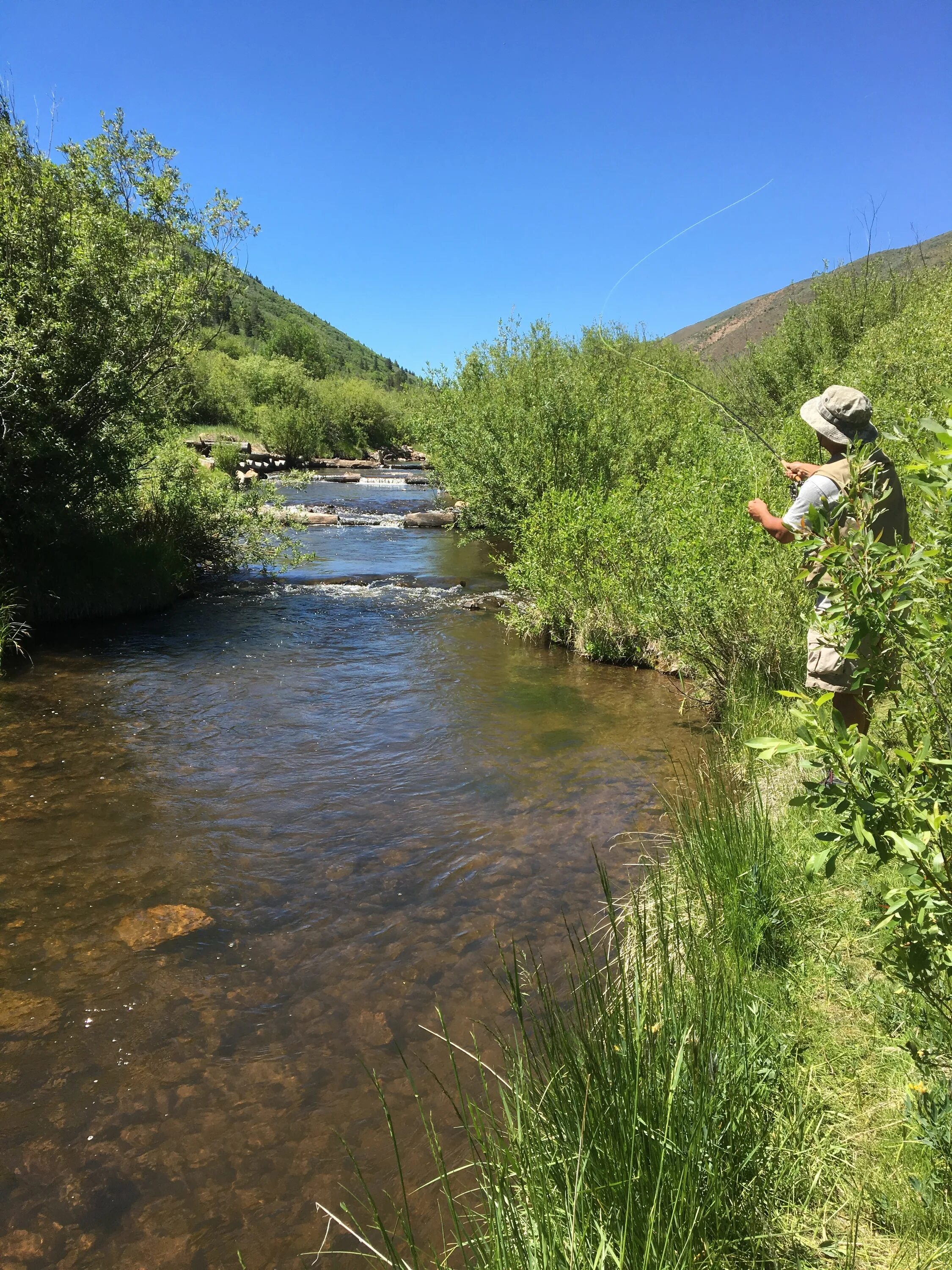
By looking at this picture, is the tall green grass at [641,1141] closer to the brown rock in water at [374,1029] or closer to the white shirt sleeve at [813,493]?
the brown rock in water at [374,1029]

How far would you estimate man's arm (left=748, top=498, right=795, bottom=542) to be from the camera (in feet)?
15.3

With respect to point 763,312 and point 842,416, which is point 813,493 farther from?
point 763,312

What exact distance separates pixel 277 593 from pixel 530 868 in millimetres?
12683

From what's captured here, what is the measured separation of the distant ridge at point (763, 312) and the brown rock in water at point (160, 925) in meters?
13.4

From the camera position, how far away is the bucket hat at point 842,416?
4426mm

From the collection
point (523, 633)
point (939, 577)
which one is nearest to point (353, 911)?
point (939, 577)

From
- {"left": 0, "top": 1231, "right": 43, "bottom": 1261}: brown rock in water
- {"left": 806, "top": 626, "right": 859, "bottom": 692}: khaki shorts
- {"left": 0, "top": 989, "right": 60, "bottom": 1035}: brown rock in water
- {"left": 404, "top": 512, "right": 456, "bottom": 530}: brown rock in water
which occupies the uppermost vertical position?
{"left": 404, "top": 512, "right": 456, "bottom": 530}: brown rock in water

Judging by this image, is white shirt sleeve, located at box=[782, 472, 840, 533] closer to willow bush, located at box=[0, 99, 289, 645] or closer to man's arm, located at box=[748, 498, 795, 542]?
man's arm, located at box=[748, 498, 795, 542]

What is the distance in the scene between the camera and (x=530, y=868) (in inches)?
235

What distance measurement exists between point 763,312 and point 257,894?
84721mm

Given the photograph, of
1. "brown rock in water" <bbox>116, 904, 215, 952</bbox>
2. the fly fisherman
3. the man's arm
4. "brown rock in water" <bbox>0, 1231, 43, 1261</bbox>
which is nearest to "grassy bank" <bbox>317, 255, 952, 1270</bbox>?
the fly fisherman

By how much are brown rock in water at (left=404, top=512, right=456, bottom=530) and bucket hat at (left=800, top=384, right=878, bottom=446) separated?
24.0m

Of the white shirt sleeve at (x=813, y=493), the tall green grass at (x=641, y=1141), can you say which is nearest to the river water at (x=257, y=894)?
the tall green grass at (x=641, y=1141)

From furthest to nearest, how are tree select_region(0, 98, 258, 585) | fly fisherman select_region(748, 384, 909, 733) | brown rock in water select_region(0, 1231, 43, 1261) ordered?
tree select_region(0, 98, 258, 585)
fly fisherman select_region(748, 384, 909, 733)
brown rock in water select_region(0, 1231, 43, 1261)
